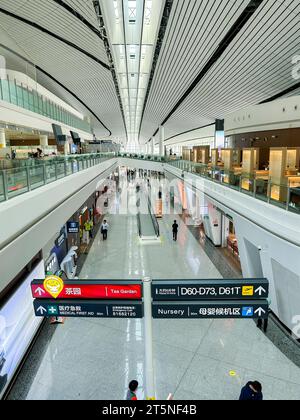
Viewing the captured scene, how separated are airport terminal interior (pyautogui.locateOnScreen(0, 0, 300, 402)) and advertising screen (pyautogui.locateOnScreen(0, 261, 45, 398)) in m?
0.04

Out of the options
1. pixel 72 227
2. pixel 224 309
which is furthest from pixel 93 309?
pixel 72 227

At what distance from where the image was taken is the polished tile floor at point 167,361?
218 inches

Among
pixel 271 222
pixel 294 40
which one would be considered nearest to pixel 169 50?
pixel 294 40

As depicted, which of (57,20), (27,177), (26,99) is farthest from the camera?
(26,99)

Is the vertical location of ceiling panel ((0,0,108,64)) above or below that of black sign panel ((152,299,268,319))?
above

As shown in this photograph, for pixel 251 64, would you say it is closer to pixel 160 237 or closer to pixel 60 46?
pixel 160 237

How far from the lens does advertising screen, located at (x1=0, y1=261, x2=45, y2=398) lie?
218 inches

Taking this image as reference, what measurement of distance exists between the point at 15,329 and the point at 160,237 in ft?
36.4

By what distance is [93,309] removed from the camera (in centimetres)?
407

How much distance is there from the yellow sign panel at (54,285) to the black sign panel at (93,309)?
12 centimetres

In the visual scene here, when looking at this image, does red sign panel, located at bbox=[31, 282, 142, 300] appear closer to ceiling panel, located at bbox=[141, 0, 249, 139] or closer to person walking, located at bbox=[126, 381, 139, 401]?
person walking, located at bbox=[126, 381, 139, 401]

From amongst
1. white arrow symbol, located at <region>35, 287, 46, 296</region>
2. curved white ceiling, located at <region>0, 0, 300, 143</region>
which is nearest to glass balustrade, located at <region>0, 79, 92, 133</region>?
curved white ceiling, located at <region>0, 0, 300, 143</region>

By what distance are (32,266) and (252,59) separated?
14.1m
